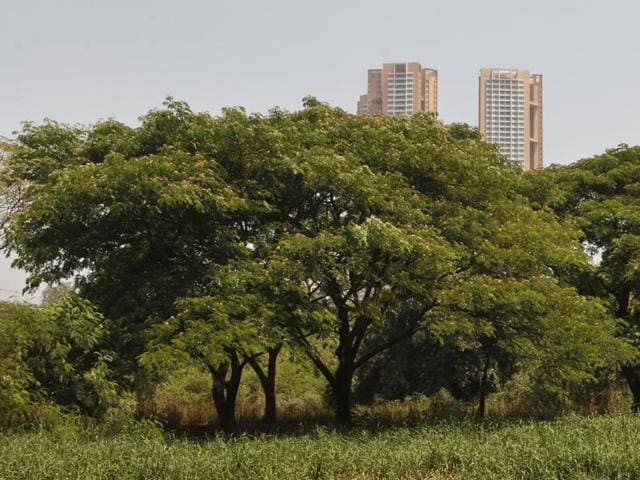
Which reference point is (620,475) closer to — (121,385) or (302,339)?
(302,339)

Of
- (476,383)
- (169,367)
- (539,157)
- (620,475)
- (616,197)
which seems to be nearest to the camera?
(620,475)

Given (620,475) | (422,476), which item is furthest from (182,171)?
(620,475)

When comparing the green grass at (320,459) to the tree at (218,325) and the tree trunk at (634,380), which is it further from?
the tree trunk at (634,380)

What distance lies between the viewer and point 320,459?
9828 millimetres

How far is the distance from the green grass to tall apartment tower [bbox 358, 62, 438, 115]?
304 ft

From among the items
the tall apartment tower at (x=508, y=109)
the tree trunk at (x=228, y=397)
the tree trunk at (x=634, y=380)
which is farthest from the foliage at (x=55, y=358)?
the tall apartment tower at (x=508, y=109)

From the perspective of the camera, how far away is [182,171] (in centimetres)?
A: 1343

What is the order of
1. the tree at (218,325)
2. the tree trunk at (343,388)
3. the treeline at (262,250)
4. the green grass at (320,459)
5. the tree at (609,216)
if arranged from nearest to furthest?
the green grass at (320,459) → the tree at (218,325) → the treeline at (262,250) → the tree trunk at (343,388) → the tree at (609,216)

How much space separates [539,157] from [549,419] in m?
105

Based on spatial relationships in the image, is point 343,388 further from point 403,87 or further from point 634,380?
point 403,87

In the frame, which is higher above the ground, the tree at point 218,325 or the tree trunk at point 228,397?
the tree at point 218,325

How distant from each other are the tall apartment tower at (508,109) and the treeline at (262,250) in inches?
3798

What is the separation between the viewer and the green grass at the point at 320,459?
9258 mm

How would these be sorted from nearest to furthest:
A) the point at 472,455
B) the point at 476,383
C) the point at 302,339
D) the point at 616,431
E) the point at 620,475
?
the point at 620,475, the point at 472,455, the point at 616,431, the point at 302,339, the point at 476,383
